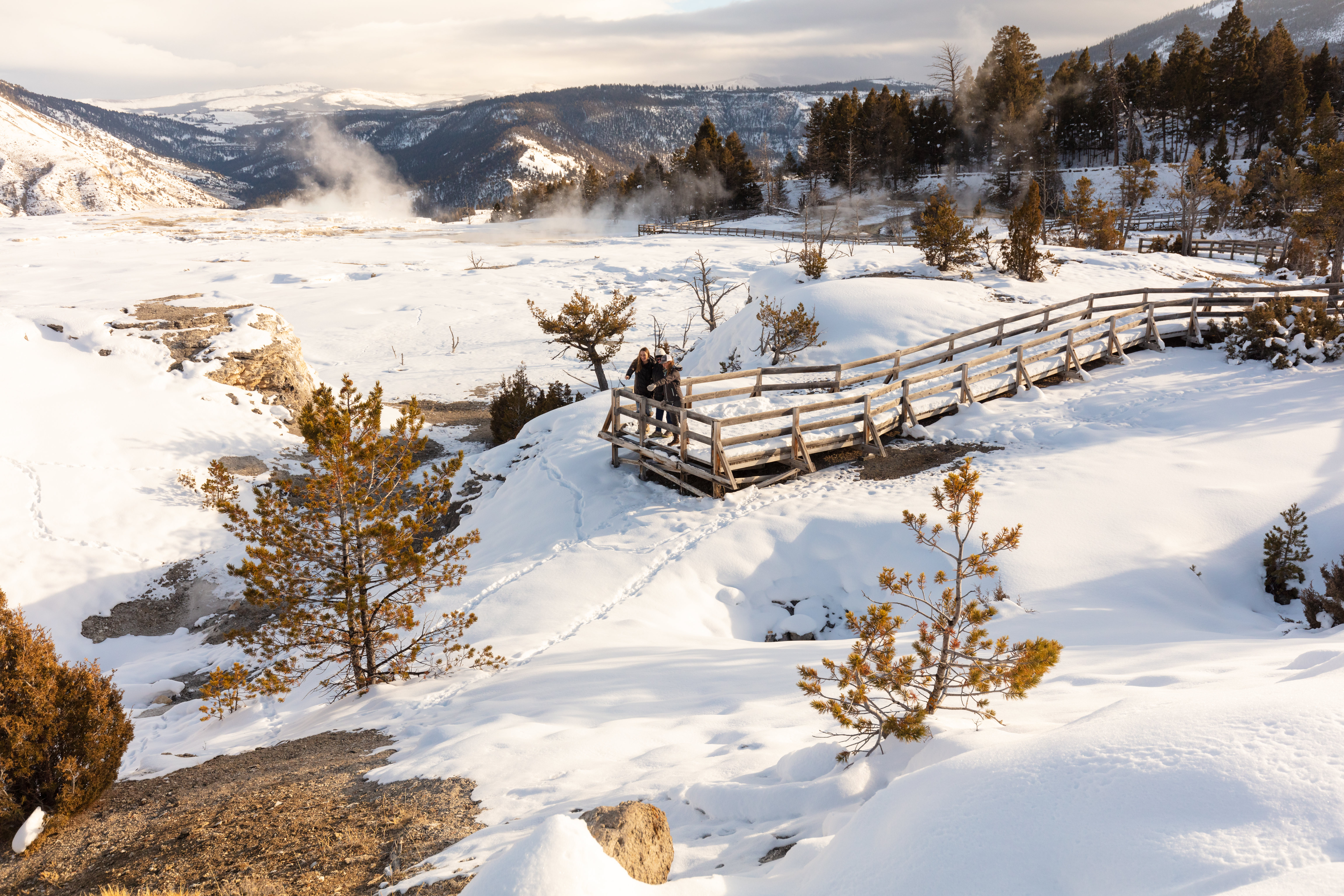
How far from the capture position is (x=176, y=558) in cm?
1445

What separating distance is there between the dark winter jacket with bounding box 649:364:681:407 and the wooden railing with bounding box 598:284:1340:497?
0.83ft

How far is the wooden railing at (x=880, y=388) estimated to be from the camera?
12.3 metres

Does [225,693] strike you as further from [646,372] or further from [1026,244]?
[1026,244]

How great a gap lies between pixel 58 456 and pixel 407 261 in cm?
3451

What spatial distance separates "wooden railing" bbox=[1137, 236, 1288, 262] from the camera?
31453 mm

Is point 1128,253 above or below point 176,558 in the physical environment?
above

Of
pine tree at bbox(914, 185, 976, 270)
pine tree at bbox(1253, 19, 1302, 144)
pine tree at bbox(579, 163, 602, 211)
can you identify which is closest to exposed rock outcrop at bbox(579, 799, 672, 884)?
pine tree at bbox(914, 185, 976, 270)

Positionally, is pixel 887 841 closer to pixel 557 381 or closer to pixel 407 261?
pixel 557 381

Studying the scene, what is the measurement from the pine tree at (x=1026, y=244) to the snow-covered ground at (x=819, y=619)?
39.4 inches

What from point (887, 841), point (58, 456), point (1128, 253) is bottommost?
point (58, 456)

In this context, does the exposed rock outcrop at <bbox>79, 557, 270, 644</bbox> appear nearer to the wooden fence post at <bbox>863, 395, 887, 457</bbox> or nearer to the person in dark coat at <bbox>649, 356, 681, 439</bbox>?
the person in dark coat at <bbox>649, 356, 681, 439</bbox>

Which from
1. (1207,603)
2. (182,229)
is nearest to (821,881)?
(1207,603)

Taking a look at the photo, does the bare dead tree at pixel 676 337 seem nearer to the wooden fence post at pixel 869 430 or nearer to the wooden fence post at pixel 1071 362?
the wooden fence post at pixel 869 430

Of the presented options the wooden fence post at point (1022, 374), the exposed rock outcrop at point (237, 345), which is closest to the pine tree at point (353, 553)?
the wooden fence post at point (1022, 374)
